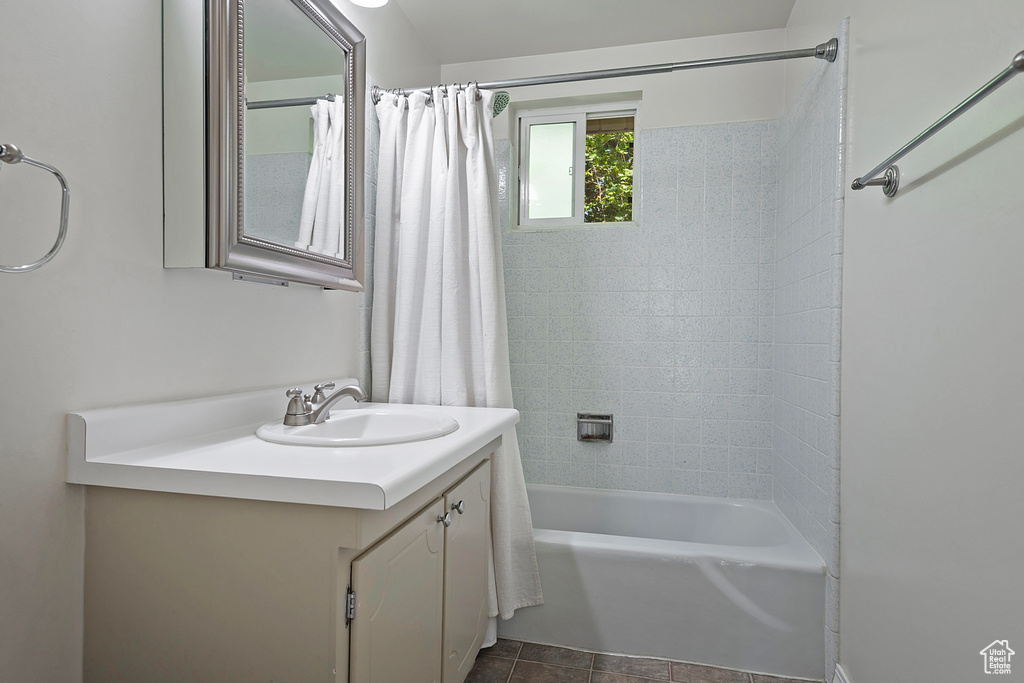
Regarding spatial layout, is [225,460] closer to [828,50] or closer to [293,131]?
[293,131]

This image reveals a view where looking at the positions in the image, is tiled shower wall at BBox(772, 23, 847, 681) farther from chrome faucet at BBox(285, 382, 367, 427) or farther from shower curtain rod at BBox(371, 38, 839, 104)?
chrome faucet at BBox(285, 382, 367, 427)

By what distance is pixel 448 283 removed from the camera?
72.7 inches

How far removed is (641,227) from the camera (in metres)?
2.50

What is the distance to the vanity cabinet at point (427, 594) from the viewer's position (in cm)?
93

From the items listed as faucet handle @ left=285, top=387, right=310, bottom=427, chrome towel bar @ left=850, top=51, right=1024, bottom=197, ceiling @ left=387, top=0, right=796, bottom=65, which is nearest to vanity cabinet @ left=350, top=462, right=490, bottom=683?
faucet handle @ left=285, top=387, right=310, bottom=427

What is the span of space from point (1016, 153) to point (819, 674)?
Result: 1592 millimetres

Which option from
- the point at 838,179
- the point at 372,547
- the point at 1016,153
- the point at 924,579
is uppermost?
the point at 838,179

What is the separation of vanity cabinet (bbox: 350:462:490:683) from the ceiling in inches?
72.3

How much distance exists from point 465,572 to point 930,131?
140 centimetres

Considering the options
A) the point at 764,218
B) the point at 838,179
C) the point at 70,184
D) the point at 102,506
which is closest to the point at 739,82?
the point at 764,218

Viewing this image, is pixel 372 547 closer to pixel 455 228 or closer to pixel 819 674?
pixel 455 228

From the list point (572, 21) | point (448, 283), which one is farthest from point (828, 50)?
point (448, 283)

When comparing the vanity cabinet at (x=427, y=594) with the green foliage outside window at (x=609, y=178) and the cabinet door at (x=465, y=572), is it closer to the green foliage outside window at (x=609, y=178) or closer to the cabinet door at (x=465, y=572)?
the cabinet door at (x=465, y=572)

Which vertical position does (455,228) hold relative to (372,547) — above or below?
above
